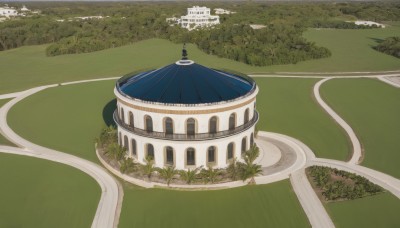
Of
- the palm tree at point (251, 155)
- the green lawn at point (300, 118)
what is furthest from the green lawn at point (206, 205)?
the green lawn at point (300, 118)

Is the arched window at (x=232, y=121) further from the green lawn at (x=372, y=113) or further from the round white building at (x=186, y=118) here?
the green lawn at (x=372, y=113)

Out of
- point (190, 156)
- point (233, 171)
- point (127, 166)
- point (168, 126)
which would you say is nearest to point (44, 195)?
point (127, 166)

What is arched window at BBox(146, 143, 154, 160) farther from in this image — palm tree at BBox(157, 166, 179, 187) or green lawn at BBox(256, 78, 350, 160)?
A: green lawn at BBox(256, 78, 350, 160)

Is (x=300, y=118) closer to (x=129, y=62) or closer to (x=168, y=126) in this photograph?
(x=168, y=126)

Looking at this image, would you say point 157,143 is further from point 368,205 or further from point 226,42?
point 226,42

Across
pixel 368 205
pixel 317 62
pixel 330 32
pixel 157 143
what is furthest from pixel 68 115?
pixel 330 32

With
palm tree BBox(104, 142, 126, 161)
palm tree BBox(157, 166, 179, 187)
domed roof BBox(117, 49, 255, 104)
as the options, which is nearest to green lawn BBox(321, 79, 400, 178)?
domed roof BBox(117, 49, 255, 104)

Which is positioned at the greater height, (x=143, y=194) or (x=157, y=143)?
(x=157, y=143)
